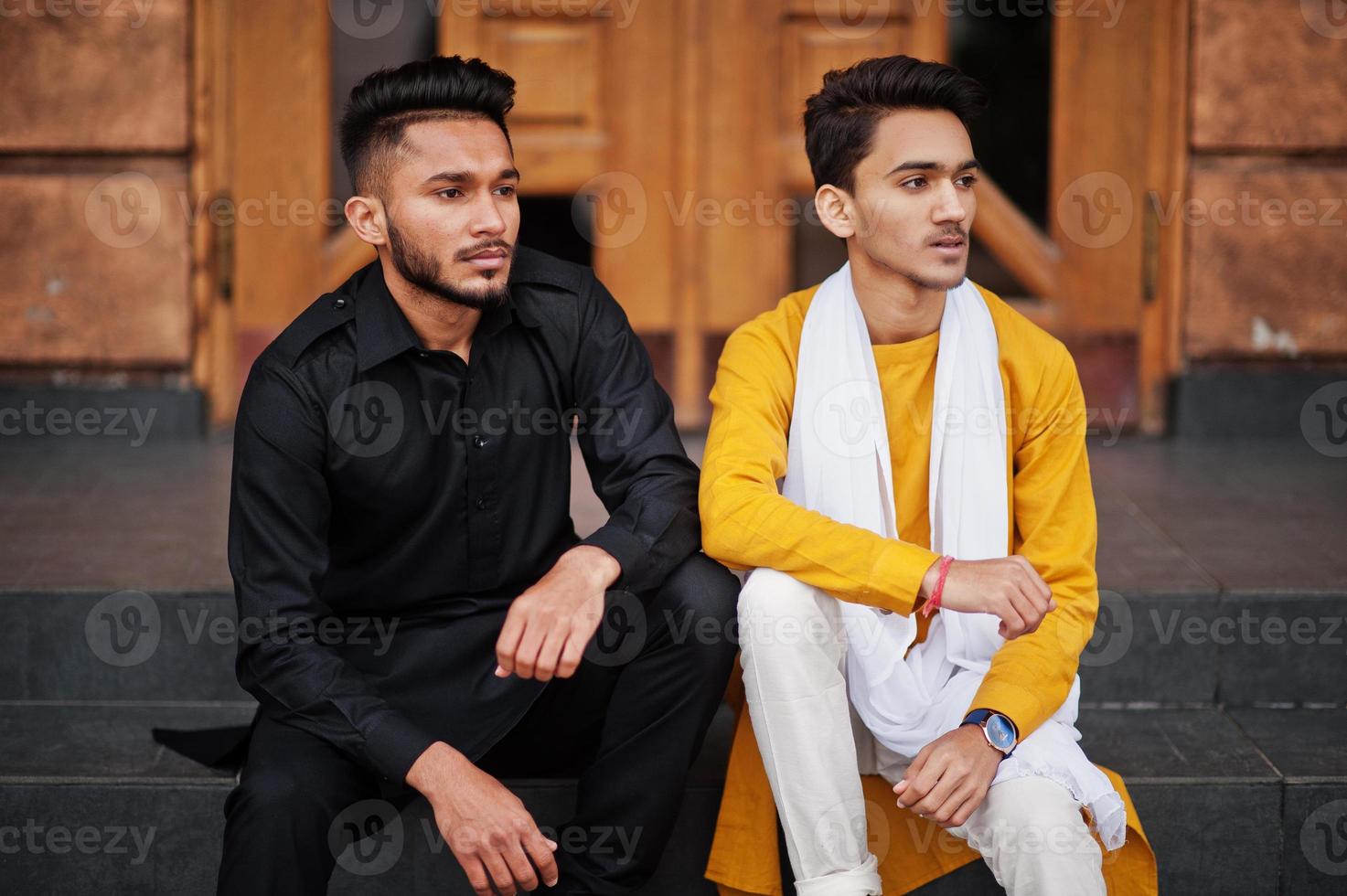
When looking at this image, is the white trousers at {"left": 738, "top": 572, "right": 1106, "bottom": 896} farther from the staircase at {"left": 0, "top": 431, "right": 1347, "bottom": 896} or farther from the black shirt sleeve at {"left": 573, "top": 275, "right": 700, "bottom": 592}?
the staircase at {"left": 0, "top": 431, "right": 1347, "bottom": 896}

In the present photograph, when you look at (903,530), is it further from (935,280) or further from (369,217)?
(369,217)

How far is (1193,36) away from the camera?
4.38m

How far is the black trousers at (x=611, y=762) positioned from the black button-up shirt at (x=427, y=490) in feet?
0.18

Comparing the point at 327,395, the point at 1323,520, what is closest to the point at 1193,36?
the point at 1323,520

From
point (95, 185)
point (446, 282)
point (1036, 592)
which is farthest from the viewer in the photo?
point (95, 185)

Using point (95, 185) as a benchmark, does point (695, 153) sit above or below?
above

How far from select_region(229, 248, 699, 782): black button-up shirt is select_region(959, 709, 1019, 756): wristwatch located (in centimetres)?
53

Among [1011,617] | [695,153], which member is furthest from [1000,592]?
[695,153]

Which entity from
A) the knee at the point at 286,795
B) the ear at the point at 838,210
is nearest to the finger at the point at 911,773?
the knee at the point at 286,795

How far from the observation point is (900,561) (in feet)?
7.73

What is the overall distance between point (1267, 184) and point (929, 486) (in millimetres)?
2344

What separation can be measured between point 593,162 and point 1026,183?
1290 mm

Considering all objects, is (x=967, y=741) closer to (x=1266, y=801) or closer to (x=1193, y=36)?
(x=1266, y=801)

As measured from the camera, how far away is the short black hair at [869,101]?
8.69 ft
